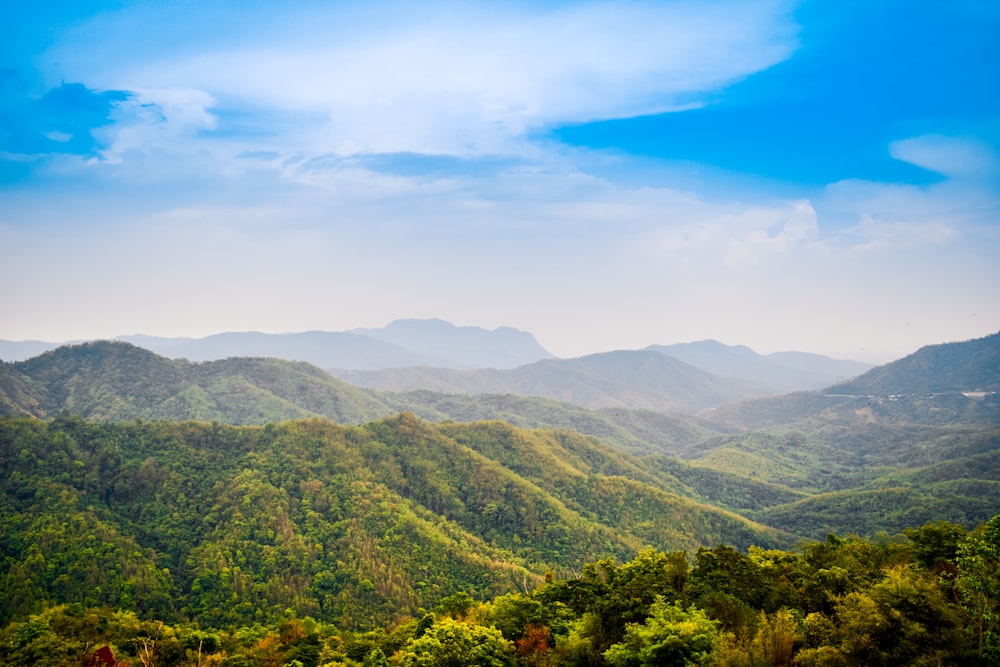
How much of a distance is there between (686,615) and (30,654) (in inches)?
1797

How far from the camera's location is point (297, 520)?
295ft

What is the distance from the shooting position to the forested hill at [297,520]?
7056cm

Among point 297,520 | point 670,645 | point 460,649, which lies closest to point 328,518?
point 297,520

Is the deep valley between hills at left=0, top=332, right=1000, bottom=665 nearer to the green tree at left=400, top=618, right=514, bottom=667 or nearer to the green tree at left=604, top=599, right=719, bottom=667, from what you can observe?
the green tree at left=400, top=618, right=514, bottom=667

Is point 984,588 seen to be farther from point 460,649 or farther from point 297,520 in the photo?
point 297,520

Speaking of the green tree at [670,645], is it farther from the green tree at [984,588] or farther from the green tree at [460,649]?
the green tree at [984,588]

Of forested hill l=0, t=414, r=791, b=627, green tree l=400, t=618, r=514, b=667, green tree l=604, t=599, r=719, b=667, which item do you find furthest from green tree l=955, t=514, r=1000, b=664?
forested hill l=0, t=414, r=791, b=627

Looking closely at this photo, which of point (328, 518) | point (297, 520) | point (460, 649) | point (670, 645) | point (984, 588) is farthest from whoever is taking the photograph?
point (328, 518)

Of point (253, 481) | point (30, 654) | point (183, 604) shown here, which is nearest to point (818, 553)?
point (30, 654)

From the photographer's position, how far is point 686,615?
26.5m

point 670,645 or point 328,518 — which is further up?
point 670,645

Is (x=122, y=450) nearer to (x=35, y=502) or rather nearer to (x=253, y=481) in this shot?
(x=35, y=502)

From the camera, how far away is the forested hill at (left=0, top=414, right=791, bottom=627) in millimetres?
70562

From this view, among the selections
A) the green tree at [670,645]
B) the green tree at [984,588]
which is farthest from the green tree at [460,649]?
the green tree at [984,588]
